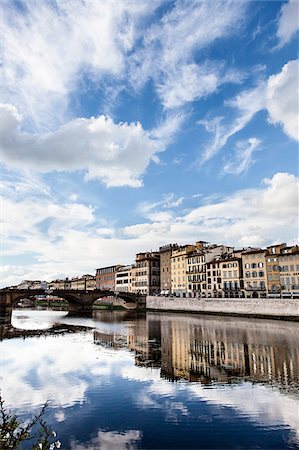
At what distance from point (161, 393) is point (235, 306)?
192 feet

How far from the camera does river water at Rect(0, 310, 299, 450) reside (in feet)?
48.1

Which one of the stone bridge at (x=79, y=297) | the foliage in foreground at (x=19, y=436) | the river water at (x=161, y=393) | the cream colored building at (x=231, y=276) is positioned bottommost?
the river water at (x=161, y=393)

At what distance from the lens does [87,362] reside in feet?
96.8

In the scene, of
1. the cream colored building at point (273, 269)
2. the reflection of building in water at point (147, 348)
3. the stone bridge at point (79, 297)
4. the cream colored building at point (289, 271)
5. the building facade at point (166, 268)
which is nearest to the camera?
the reflection of building in water at point (147, 348)

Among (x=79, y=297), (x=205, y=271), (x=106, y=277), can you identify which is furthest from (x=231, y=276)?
(x=106, y=277)

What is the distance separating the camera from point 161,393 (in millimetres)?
20469

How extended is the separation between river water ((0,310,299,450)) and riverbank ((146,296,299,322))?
2780cm

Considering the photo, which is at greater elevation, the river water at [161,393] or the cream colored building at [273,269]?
the cream colored building at [273,269]

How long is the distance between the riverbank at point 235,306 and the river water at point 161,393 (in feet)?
91.2

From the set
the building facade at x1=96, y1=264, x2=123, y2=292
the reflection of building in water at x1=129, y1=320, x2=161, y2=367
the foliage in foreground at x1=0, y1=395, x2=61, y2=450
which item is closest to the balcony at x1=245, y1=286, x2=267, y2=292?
the reflection of building in water at x1=129, y1=320, x2=161, y2=367

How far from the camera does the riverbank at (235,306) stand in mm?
63809

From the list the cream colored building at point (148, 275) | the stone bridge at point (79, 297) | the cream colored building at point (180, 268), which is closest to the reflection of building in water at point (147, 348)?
the stone bridge at point (79, 297)

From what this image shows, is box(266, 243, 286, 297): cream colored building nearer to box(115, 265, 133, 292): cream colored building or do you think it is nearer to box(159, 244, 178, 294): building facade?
box(159, 244, 178, 294): building facade

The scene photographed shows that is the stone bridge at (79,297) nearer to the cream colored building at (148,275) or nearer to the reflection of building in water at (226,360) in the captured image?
the cream colored building at (148,275)
